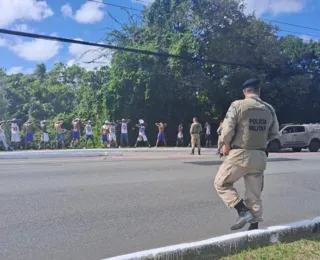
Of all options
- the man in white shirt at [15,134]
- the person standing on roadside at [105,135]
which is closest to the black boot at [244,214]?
the man in white shirt at [15,134]

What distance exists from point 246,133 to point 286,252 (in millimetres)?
1387

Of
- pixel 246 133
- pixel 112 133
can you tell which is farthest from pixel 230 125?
pixel 112 133

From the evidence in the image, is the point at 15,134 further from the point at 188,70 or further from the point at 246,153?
the point at 246,153

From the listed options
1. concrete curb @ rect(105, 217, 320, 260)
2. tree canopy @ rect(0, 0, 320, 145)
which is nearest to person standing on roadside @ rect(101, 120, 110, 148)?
tree canopy @ rect(0, 0, 320, 145)

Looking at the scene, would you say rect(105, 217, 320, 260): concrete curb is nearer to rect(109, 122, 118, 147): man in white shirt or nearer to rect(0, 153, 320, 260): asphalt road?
rect(0, 153, 320, 260): asphalt road

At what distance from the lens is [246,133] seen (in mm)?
4617

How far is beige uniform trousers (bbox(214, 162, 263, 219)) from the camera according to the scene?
15.2 ft

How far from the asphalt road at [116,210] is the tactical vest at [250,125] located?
4.40ft

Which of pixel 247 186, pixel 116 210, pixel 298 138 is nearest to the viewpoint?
pixel 247 186

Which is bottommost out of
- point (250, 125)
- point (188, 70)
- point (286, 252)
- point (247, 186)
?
point (286, 252)

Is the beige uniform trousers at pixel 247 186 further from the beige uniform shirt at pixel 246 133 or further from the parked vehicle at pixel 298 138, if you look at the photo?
the parked vehicle at pixel 298 138

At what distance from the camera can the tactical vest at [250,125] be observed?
4.61m

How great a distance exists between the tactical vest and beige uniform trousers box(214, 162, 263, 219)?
0.28 metres

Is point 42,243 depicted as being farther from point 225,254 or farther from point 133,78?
point 133,78
